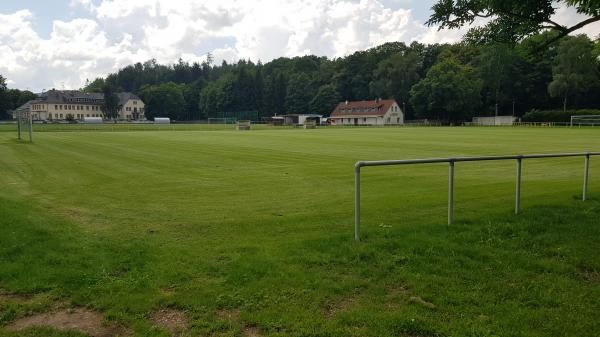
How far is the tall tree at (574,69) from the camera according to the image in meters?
99.8

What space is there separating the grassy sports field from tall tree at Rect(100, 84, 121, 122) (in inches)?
5889

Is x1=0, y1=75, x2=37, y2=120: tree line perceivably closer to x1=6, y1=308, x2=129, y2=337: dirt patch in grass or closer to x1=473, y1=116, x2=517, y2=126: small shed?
x1=473, y1=116, x2=517, y2=126: small shed

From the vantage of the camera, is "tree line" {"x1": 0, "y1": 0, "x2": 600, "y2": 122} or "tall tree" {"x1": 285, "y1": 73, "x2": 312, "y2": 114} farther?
"tall tree" {"x1": 285, "y1": 73, "x2": 312, "y2": 114}

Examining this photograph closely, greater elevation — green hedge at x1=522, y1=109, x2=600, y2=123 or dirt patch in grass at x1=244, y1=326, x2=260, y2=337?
green hedge at x1=522, y1=109, x2=600, y2=123

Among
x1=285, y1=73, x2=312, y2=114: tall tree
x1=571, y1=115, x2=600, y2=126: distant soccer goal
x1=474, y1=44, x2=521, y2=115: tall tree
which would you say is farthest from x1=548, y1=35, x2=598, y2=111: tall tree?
x1=285, y1=73, x2=312, y2=114: tall tree

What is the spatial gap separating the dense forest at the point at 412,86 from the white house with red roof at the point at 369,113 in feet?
17.2

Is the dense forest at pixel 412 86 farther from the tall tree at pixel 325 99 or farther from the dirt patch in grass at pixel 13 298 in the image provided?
the dirt patch in grass at pixel 13 298

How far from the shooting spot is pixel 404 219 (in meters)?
9.66

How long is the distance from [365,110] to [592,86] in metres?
55.4

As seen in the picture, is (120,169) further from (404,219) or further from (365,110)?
(365,110)

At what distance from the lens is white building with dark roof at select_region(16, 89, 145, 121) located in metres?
150

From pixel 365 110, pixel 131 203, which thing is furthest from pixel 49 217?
pixel 365 110

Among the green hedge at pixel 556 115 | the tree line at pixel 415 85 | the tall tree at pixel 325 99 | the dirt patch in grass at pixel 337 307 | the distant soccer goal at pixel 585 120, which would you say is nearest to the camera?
the dirt patch in grass at pixel 337 307

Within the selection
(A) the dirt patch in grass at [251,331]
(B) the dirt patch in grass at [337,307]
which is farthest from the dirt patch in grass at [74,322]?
(B) the dirt patch in grass at [337,307]
